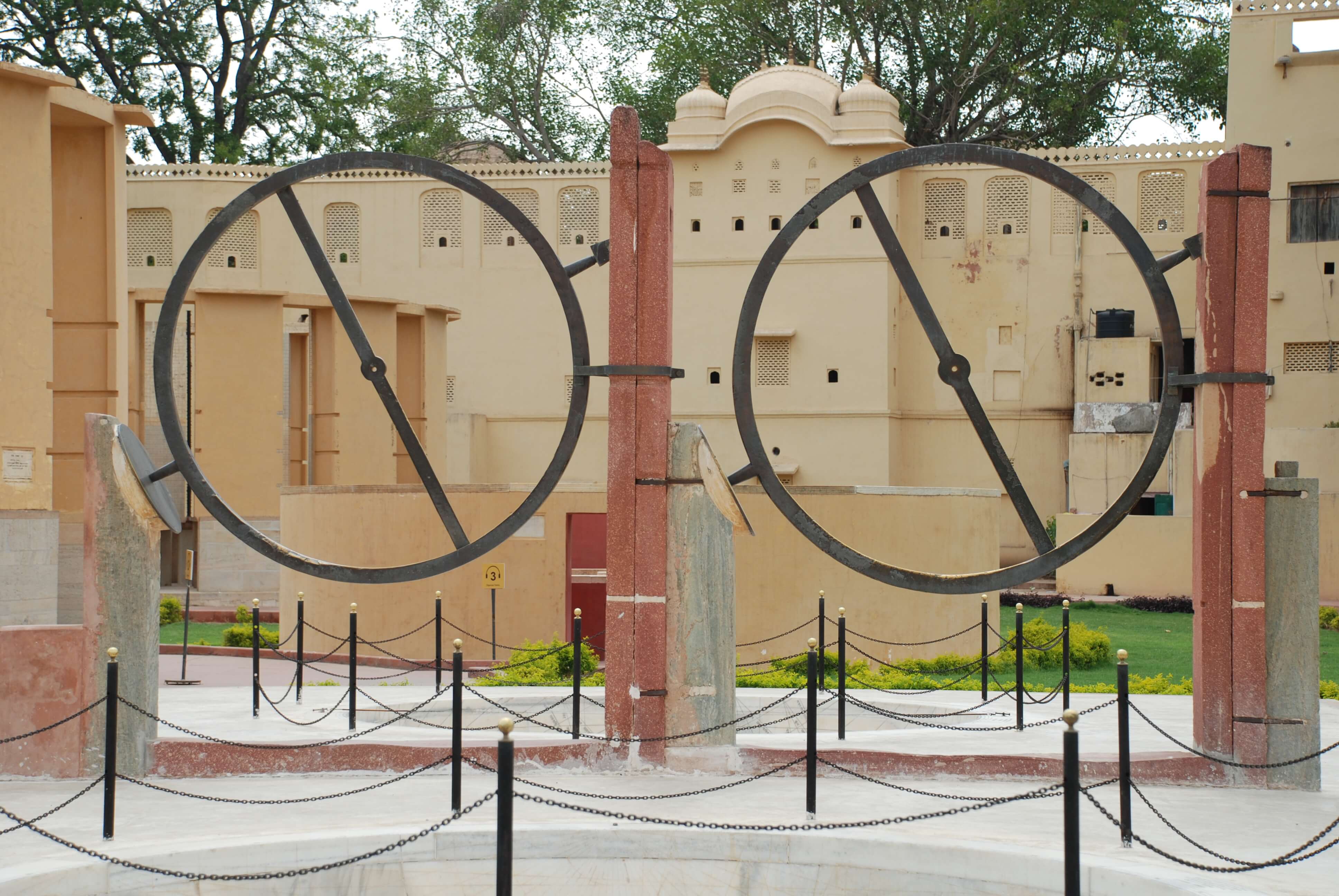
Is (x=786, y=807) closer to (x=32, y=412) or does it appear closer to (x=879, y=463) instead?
(x=32, y=412)

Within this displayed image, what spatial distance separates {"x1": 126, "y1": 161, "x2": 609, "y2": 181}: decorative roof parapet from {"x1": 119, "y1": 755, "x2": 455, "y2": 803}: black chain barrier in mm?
20720

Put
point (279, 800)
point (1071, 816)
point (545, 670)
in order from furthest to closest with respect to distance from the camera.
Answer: point (545, 670) → point (279, 800) → point (1071, 816)

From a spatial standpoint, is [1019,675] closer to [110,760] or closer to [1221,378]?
[1221,378]

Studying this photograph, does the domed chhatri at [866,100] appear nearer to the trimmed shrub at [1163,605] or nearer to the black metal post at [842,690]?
the trimmed shrub at [1163,605]

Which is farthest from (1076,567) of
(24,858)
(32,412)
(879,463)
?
(24,858)

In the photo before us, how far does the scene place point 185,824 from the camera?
6031mm

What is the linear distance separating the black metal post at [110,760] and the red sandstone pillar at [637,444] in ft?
7.51

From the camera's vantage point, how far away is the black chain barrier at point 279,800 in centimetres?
595

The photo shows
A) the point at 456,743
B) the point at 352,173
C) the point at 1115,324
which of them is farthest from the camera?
the point at 352,173

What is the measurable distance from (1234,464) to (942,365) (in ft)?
4.72

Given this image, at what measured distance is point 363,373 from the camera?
281 inches

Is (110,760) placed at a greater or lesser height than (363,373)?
lesser

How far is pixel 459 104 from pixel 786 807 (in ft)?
85.7

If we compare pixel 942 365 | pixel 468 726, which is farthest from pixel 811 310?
pixel 942 365
